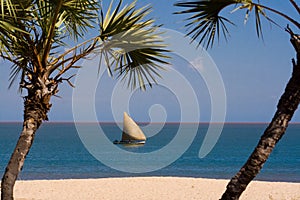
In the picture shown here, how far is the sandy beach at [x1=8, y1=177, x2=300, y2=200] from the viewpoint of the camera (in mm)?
12777

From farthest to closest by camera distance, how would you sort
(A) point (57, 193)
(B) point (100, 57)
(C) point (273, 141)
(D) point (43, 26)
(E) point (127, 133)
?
(E) point (127, 133) → (A) point (57, 193) → (B) point (100, 57) → (D) point (43, 26) → (C) point (273, 141)

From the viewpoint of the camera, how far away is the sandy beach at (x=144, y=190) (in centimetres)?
1278

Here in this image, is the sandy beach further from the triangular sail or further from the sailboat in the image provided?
the triangular sail

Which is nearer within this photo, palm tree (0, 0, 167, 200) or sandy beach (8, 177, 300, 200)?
palm tree (0, 0, 167, 200)

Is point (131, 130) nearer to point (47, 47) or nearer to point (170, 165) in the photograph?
point (170, 165)

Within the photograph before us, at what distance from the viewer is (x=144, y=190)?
13.9 metres

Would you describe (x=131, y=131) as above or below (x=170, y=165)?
above

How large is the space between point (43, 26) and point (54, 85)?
0.86 m

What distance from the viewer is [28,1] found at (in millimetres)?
7637

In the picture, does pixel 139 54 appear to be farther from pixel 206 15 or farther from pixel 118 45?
pixel 206 15

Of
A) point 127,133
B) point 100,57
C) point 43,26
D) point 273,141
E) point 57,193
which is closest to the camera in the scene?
point 273,141

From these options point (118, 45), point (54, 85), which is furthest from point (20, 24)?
point (118, 45)

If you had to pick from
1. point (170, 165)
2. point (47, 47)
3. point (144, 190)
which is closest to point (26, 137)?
point (47, 47)

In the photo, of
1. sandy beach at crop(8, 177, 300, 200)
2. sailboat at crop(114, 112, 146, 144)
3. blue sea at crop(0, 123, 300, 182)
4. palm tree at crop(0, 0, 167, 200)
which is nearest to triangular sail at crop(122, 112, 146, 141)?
sailboat at crop(114, 112, 146, 144)
